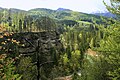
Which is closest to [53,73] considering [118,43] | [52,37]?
[52,37]

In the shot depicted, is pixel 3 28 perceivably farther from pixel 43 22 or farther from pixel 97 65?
pixel 43 22

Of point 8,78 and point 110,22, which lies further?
Answer: point 110,22

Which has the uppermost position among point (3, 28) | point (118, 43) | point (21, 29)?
point (3, 28)

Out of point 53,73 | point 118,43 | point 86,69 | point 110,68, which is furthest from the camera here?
point 53,73

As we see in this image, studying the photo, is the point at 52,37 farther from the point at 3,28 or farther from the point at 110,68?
the point at 3,28

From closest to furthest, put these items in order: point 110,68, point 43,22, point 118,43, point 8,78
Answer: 1. point 8,78
2. point 118,43
3. point 110,68
4. point 43,22

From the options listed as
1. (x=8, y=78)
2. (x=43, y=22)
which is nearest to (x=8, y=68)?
(x=8, y=78)

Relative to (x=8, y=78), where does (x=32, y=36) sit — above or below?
below
